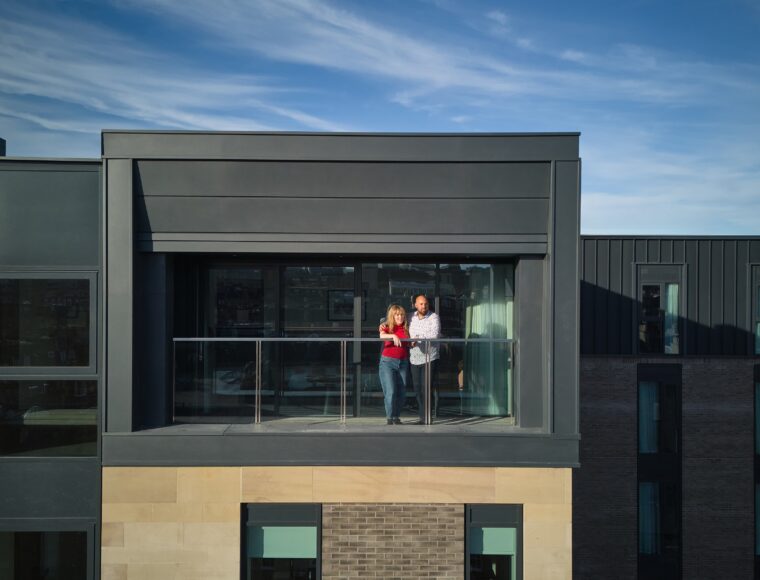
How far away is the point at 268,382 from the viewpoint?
7.31 metres

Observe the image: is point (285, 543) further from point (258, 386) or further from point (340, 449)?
point (258, 386)

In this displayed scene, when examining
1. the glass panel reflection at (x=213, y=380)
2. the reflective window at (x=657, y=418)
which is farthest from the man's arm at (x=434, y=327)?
the reflective window at (x=657, y=418)

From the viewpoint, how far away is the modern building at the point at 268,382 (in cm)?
695

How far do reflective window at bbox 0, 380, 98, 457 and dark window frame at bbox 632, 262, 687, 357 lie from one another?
13.4m

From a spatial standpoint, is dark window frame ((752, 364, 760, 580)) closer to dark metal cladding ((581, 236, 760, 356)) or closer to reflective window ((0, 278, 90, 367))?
dark metal cladding ((581, 236, 760, 356))

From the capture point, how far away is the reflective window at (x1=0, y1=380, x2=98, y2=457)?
23.1ft

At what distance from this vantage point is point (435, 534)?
6969mm

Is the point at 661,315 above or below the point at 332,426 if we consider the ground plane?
above

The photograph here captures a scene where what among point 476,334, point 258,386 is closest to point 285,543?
point 258,386

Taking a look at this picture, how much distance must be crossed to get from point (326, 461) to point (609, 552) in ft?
40.5

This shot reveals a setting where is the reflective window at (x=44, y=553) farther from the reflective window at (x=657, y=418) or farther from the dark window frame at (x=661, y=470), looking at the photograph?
the reflective window at (x=657, y=418)

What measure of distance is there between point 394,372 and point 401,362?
151 millimetres

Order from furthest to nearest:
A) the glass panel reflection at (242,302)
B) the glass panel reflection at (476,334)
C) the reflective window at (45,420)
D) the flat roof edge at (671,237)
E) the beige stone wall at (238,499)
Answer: the flat roof edge at (671,237), the glass panel reflection at (242,302), the glass panel reflection at (476,334), the reflective window at (45,420), the beige stone wall at (238,499)

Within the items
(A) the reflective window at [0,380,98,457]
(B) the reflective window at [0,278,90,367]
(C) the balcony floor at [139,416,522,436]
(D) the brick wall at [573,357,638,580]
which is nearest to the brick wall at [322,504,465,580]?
(C) the balcony floor at [139,416,522,436]
